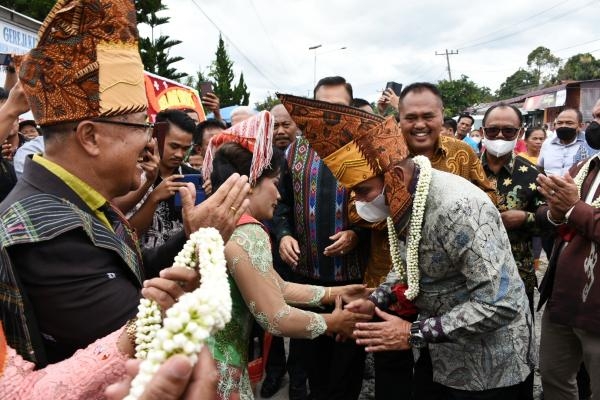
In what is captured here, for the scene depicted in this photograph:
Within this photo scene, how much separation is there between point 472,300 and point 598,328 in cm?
107

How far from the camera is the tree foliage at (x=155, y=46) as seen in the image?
23469 mm

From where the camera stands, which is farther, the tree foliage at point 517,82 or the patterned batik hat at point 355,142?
the tree foliage at point 517,82

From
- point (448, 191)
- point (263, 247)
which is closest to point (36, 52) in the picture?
point (263, 247)

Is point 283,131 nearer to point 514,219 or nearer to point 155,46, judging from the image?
point 514,219

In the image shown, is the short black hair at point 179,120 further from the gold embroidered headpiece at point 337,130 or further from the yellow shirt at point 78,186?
the yellow shirt at point 78,186

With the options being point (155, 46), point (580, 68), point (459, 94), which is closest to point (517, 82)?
point (580, 68)

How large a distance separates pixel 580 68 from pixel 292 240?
57964 mm

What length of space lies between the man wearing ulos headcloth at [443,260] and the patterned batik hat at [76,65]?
3.24 feet

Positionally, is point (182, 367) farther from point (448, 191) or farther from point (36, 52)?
point (448, 191)

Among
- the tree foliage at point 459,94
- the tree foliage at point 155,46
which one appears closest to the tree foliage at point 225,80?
the tree foliage at point 155,46

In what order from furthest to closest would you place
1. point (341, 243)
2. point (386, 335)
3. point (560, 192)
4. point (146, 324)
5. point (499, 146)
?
point (499, 146) < point (341, 243) < point (560, 192) < point (386, 335) < point (146, 324)

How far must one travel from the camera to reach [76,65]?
147 cm

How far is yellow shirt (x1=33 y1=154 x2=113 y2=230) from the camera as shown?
57.9 inches

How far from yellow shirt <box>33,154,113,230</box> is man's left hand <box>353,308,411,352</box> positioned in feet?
4.19
